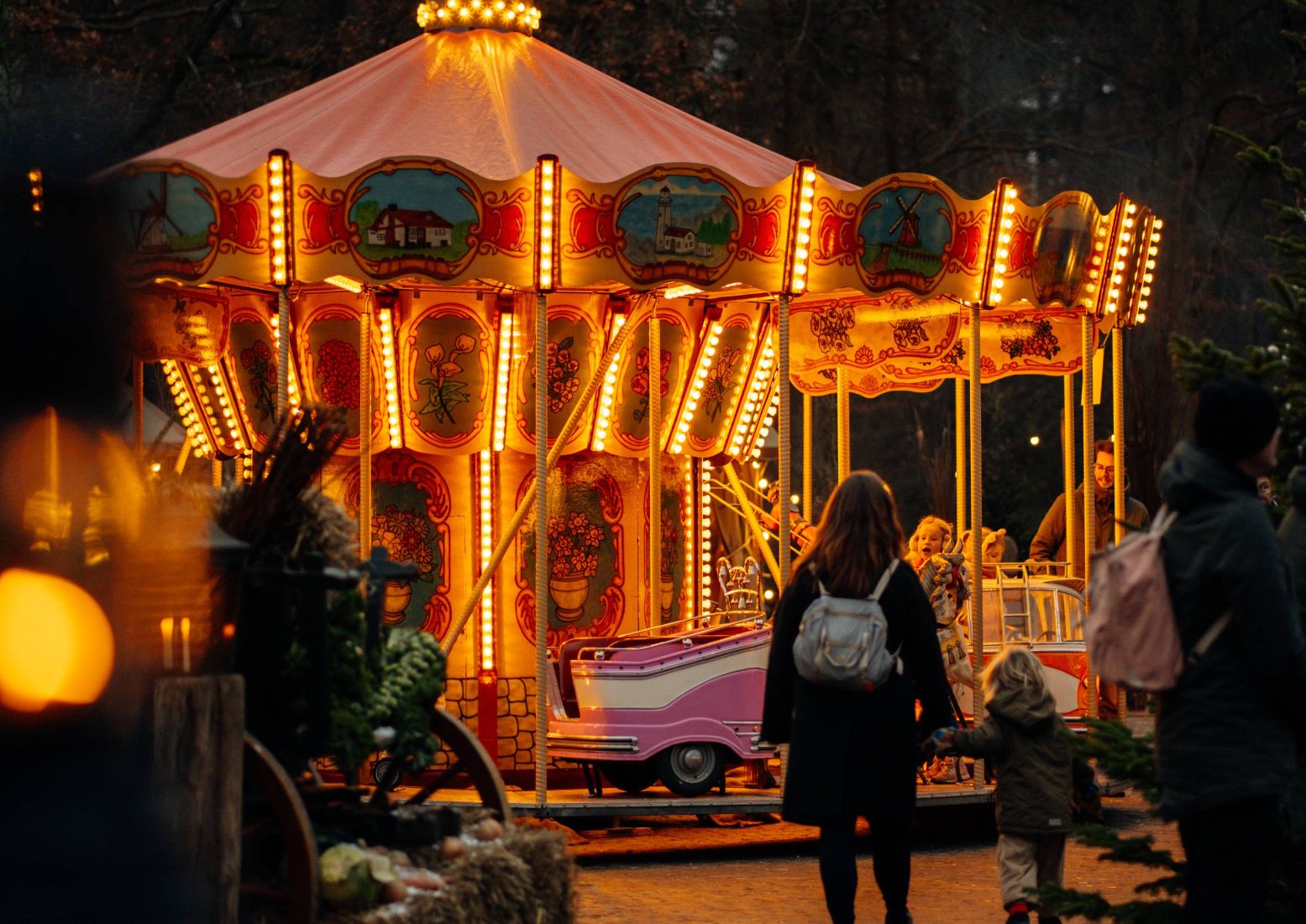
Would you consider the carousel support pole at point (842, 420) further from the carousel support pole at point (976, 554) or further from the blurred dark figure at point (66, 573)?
the blurred dark figure at point (66, 573)

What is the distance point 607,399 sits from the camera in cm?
1370

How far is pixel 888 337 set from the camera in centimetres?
1549

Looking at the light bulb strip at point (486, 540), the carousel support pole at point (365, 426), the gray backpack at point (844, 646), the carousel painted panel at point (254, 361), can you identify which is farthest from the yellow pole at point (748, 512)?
the gray backpack at point (844, 646)

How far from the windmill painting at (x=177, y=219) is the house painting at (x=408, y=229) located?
98 cm

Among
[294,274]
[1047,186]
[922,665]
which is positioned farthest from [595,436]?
[1047,186]

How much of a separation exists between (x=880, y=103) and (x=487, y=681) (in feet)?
61.7

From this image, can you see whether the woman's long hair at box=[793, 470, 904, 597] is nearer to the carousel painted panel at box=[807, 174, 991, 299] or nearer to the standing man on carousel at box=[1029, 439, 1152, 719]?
the carousel painted panel at box=[807, 174, 991, 299]

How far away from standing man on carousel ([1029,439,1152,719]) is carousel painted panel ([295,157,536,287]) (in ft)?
18.8

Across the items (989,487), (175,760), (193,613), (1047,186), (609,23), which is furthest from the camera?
(1047,186)

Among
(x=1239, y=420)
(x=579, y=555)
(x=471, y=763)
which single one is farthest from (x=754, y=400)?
(x=1239, y=420)

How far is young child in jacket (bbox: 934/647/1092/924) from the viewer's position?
28.3ft

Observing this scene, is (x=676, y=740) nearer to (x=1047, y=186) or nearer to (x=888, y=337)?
(x=888, y=337)

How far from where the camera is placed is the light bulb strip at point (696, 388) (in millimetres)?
14117

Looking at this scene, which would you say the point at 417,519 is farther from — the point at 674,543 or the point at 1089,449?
the point at 1089,449
